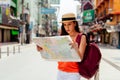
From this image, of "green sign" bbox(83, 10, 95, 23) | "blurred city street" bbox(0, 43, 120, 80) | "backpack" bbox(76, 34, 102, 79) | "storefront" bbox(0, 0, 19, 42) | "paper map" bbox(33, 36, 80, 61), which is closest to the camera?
"paper map" bbox(33, 36, 80, 61)

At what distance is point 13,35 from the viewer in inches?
3236

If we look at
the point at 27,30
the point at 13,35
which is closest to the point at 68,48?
the point at 13,35

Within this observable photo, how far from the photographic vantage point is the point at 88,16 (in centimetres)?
10069

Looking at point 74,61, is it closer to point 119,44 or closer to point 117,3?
point 119,44

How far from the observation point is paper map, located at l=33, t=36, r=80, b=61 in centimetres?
470

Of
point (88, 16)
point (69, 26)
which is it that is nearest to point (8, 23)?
point (88, 16)

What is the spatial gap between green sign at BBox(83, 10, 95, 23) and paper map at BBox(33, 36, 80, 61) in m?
91.1

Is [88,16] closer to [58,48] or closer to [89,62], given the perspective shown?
[89,62]

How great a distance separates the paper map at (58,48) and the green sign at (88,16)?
299 feet

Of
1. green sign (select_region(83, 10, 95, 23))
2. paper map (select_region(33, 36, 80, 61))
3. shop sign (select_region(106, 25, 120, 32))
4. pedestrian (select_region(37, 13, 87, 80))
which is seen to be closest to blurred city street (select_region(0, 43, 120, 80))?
pedestrian (select_region(37, 13, 87, 80))

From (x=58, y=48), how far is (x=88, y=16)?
96.4 m

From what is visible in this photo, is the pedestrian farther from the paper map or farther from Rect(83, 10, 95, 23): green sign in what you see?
Rect(83, 10, 95, 23): green sign

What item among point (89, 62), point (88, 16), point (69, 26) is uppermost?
point (88, 16)

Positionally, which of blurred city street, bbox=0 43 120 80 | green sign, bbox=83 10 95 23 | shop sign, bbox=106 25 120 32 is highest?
green sign, bbox=83 10 95 23
